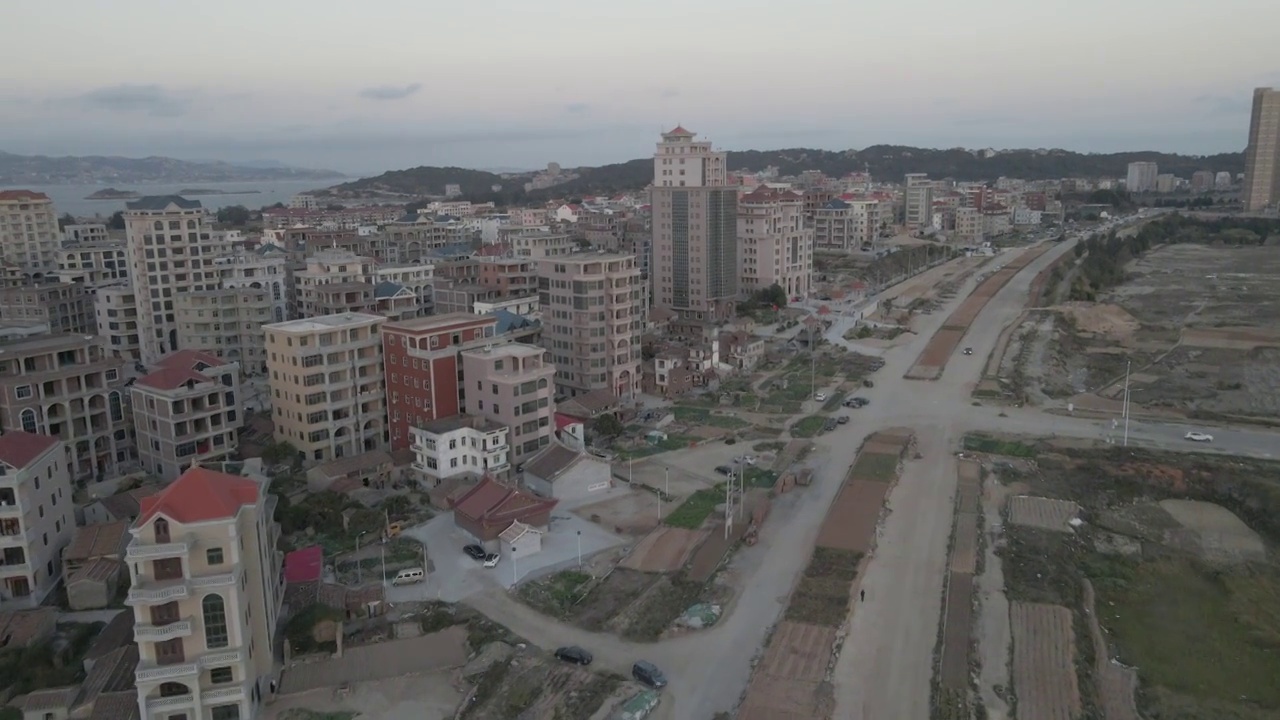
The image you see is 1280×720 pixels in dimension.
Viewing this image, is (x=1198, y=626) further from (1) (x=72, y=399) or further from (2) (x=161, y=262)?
(2) (x=161, y=262)

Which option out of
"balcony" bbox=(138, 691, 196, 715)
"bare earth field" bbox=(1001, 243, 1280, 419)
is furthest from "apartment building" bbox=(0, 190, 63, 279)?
"bare earth field" bbox=(1001, 243, 1280, 419)

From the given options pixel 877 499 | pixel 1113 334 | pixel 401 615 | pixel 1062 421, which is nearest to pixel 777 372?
pixel 1062 421

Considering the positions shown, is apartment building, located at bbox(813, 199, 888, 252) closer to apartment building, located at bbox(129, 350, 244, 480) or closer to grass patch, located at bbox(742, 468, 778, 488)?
grass patch, located at bbox(742, 468, 778, 488)

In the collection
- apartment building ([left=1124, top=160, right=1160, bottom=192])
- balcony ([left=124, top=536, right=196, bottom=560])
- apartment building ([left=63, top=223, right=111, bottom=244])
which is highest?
apartment building ([left=1124, top=160, right=1160, bottom=192])

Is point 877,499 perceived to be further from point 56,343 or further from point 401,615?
point 56,343

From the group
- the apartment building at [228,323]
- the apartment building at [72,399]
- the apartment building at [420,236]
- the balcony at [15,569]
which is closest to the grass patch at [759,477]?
the balcony at [15,569]

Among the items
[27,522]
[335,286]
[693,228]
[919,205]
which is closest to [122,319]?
[335,286]

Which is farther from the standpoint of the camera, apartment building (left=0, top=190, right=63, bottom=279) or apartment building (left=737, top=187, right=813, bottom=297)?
apartment building (left=737, top=187, right=813, bottom=297)
